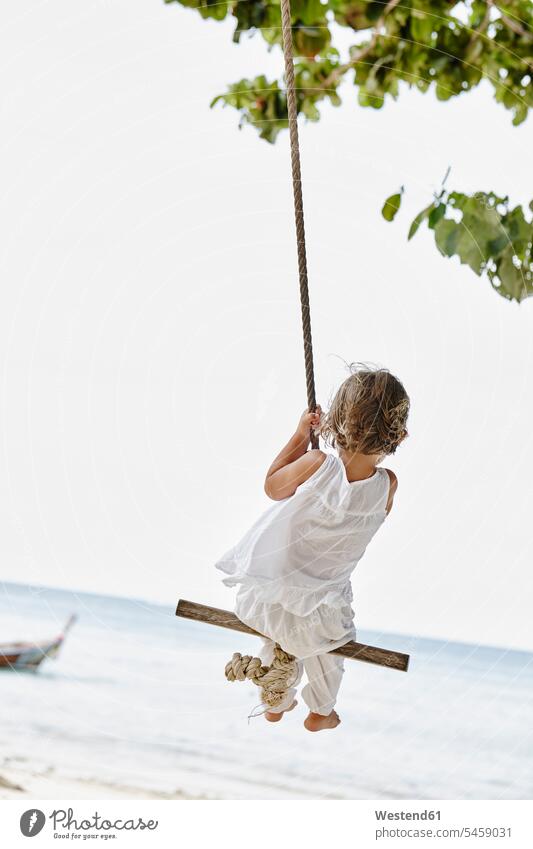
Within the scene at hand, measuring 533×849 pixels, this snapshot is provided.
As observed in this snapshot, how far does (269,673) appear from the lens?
152 cm

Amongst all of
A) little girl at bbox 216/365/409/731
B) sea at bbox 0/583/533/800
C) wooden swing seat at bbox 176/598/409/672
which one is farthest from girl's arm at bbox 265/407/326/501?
sea at bbox 0/583/533/800

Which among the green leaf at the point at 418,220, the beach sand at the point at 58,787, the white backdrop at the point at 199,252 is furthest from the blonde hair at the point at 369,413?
the beach sand at the point at 58,787

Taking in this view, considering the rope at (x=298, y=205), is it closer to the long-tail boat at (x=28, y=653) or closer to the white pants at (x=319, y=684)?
the white pants at (x=319, y=684)

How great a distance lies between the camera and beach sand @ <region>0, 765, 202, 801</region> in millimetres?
3279

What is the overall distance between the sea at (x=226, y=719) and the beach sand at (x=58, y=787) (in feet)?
0.11

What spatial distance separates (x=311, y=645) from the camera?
1485 millimetres

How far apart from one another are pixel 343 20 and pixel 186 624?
433cm

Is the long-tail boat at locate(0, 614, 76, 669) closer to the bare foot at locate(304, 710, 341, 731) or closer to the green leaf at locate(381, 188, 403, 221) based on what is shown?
the bare foot at locate(304, 710, 341, 731)

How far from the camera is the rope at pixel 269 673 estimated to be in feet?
4.92

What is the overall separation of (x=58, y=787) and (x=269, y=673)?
2362 millimetres

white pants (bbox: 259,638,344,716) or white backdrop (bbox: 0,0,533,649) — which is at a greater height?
white backdrop (bbox: 0,0,533,649)

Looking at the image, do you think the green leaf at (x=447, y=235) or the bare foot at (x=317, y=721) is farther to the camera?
the green leaf at (x=447, y=235)

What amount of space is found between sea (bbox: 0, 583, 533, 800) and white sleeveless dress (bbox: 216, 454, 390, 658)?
174 cm

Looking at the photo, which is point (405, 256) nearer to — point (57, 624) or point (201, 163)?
point (201, 163)
